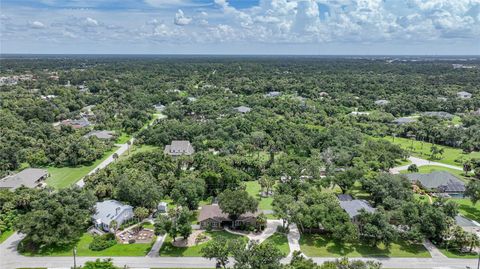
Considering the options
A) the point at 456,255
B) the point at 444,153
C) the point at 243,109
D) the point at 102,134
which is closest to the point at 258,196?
the point at 456,255

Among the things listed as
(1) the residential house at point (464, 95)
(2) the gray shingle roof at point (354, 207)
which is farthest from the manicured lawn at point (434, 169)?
(1) the residential house at point (464, 95)

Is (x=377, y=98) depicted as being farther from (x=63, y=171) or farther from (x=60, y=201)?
(x=60, y=201)

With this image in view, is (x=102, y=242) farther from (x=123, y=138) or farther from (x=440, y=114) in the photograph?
(x=440, y=114)

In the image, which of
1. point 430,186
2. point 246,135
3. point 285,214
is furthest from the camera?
point 246,135

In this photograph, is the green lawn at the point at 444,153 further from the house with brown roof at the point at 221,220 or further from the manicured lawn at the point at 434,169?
the house with brown roof at the point at 221,220

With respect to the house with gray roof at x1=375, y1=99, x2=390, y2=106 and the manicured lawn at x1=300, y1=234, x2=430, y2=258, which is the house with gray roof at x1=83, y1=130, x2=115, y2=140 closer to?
the manicured lawn at x1=300, y1=234, x2=430, y2=258

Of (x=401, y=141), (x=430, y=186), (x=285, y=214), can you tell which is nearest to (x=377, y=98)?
(x=401, y=141)
